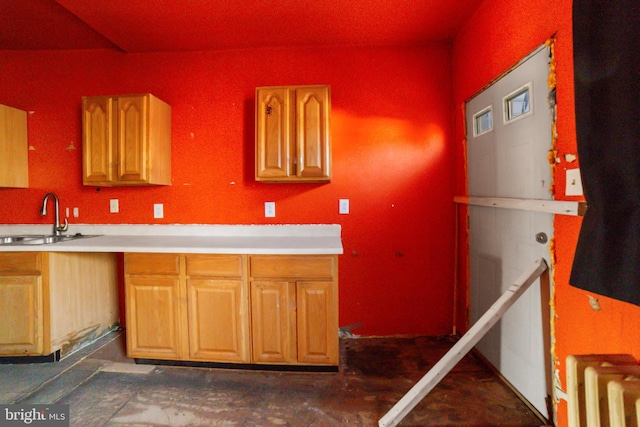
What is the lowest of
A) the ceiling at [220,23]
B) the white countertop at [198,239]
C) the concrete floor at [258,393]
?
the concrete floor at [258,393]

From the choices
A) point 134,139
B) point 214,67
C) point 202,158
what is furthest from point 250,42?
point 134,139

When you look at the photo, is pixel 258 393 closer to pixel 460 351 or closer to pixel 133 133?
pixel 460 351

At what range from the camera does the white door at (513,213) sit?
149cm

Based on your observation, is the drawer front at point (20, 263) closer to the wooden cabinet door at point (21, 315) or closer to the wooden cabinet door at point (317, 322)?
the wooden cabinet door at point (21, 315)

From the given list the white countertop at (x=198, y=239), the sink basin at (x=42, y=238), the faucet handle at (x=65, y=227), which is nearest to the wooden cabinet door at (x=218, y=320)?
the white countertop at (x=198, y=239)

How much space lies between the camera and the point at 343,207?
2.47 meters

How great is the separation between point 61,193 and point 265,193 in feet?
5.86

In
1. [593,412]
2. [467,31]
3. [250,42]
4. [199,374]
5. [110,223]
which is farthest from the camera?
[110,223]

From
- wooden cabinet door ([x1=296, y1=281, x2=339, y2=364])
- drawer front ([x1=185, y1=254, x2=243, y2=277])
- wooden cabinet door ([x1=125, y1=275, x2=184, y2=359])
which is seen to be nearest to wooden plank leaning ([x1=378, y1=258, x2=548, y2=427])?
wooden cabinet door ([x1=296, y1=281, x2=339, y2=364])

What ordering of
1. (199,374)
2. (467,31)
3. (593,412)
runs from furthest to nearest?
1. (467,31)
2. (199,374)
3. (593,412)

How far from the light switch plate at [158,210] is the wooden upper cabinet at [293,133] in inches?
38.7

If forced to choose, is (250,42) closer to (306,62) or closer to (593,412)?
(306,62)

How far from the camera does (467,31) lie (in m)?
2.19

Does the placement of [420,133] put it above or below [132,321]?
above
